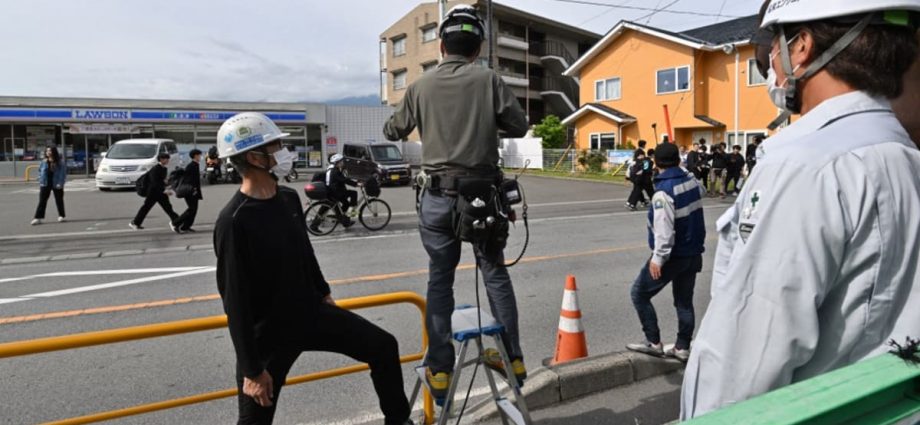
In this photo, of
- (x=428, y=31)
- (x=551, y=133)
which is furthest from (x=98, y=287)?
(x=428, y=31)

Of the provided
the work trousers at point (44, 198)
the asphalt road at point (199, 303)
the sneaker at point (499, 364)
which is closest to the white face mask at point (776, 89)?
the sneaker at point (499, 364)

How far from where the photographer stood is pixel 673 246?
4.18m

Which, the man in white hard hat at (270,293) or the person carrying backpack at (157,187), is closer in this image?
the man in white hard hat at (270,293)

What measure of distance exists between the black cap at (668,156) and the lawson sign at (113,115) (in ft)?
99.7

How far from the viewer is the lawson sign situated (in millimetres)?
30078

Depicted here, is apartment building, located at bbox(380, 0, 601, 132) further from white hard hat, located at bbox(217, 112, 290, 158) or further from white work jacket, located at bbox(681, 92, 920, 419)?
white work jacket, located at bbox(681, 92, 920, 419)

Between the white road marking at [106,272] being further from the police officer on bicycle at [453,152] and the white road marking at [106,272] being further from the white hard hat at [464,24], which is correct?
the white hard hat at [464,24]

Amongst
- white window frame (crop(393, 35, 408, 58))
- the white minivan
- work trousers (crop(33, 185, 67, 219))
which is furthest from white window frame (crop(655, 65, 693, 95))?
work trousers (crop(33, 185, 67, 219))

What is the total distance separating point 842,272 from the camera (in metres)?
1.09

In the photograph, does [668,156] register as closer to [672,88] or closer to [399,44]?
[672,88]

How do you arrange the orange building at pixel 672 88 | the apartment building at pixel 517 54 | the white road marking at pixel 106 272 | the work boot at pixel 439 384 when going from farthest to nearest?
1. the apartment building at pixel 517 54
2. the orange building at pixel 672 88
3. the white road marking at pixel 106 272
4. the work boot at pixel 439 384

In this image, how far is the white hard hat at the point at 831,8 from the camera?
45.2 inches

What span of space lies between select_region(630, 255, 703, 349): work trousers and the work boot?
6.34ft

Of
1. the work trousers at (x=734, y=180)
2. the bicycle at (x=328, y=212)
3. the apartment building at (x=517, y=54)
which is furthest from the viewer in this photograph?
the apartment building at (x=517, y=54)
